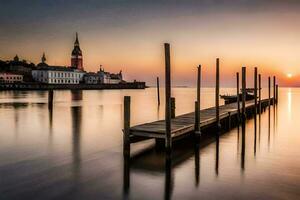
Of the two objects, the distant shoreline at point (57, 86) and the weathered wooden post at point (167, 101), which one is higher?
the distant shoreline at point (57, 86)

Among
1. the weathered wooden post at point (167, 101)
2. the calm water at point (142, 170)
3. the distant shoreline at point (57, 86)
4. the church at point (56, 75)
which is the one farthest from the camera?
the church at point (56, 75)

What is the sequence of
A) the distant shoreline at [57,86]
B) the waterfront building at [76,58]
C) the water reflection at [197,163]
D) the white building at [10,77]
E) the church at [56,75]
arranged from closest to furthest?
1. the water reflection at [197,163]
2. the distant shoreline at [57,86]
3. the white building at [10,77]
4. the church at [56,75]
5. the waterfront building at [76,58]

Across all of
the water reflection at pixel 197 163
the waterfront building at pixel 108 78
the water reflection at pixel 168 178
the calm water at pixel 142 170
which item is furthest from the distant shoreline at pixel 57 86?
the water reflection at pixel 168 178

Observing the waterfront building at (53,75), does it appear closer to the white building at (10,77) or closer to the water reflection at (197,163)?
the white building at (10,77)

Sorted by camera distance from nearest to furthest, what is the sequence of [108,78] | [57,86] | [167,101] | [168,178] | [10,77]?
[168,178], [167,101], [57,86], [10,77], [108,78]

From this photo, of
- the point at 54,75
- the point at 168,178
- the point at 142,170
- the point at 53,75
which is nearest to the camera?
the point at 168,178

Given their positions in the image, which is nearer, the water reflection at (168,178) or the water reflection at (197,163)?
the water reflection at (168,178)

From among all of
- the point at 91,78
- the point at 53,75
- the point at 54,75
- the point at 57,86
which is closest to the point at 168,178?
the point at 57,86

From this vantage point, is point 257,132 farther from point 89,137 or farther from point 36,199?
point 36,199

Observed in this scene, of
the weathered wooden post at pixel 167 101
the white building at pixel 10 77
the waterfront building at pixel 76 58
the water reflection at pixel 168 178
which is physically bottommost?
the water reflection at pixel 168 178

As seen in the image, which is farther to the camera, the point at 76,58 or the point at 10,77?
the point at 76,58

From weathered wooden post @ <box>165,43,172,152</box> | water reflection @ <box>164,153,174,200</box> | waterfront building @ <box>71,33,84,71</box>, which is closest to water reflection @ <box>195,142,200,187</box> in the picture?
water reflection @ <box>164,153,174,200</box>

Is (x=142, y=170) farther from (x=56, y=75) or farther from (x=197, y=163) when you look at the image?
(x=56, y=75)

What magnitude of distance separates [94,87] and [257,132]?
119 m
